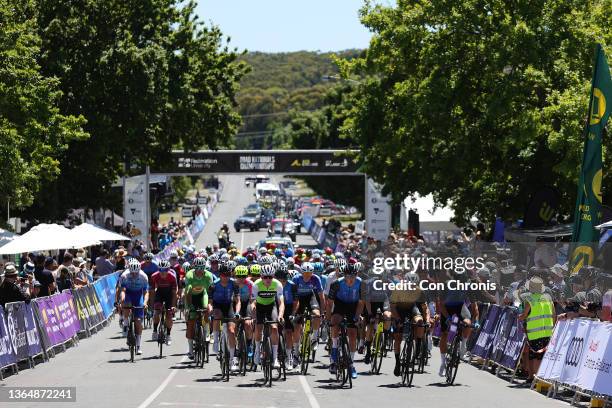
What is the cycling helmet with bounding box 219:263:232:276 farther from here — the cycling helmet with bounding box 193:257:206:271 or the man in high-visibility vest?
the man in high-visibility vest

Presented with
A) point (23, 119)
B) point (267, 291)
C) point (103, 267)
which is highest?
point (23, 119)

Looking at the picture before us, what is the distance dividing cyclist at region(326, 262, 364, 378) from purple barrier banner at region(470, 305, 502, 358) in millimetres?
3180

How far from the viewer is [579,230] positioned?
24.2 m

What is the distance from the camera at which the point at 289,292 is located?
2050 centimetres

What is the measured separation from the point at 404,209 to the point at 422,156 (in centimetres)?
1567

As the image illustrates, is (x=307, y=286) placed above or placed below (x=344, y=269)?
below

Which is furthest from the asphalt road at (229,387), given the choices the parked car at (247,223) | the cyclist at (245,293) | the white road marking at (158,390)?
the parked car at (247,223)

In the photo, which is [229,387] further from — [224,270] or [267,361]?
[224,270]

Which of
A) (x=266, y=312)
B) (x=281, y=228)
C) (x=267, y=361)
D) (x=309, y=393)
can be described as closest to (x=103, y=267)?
(x=266, y=312)

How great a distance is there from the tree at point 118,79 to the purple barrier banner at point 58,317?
805 inches

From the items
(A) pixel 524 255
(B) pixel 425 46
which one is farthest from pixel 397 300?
(B) pixel 425 46

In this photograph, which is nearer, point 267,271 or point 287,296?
point 267,271

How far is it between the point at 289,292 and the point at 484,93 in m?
21.1

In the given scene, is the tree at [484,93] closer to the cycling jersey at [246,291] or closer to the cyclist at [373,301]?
the cyclist at [373,301]
